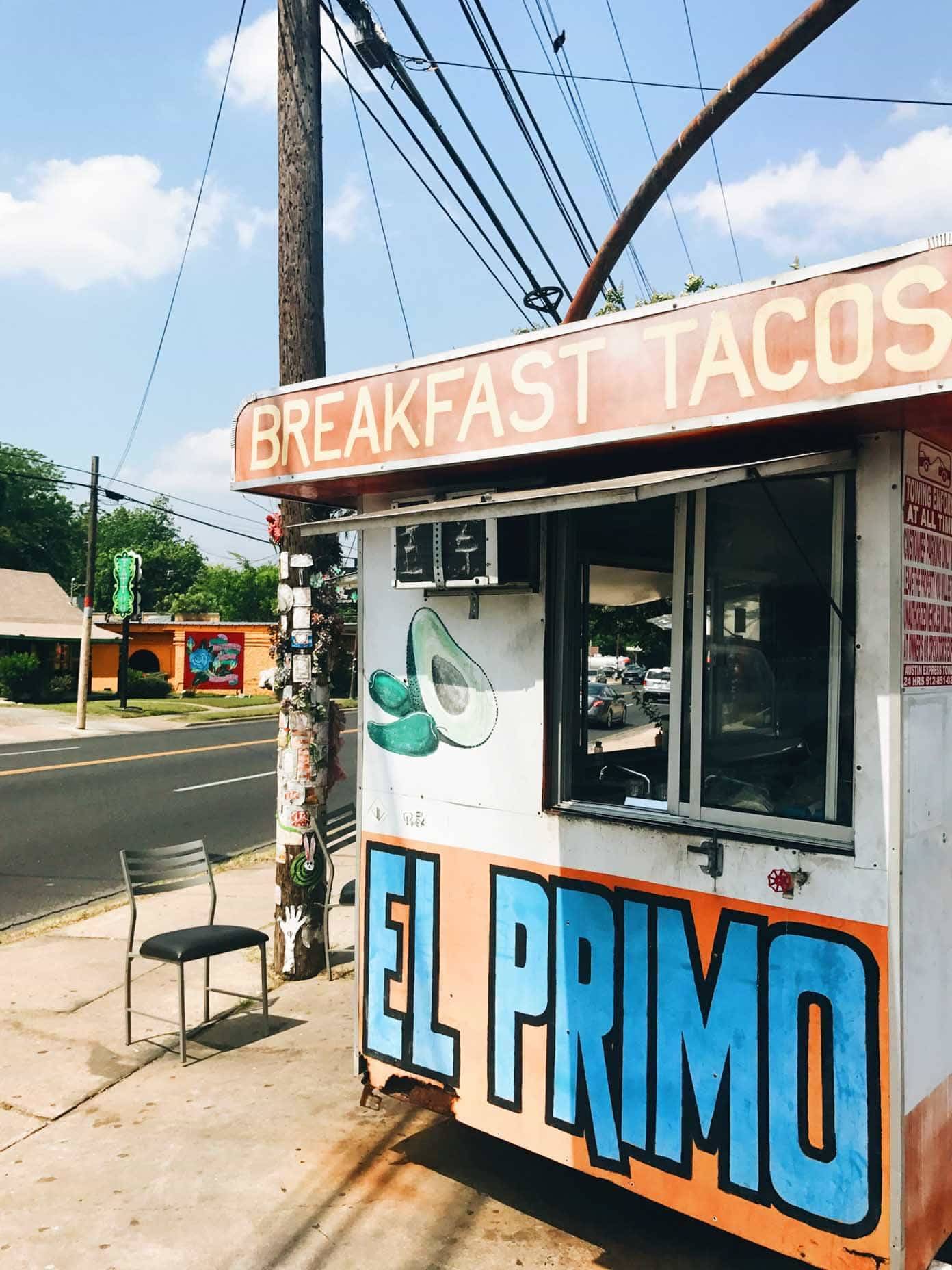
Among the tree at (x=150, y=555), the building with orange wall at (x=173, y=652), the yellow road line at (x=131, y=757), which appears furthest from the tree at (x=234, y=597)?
the yellow road line at (x=131, y=757)

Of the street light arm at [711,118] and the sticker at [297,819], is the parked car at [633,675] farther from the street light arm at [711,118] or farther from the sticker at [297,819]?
the street light arm at [711,118]

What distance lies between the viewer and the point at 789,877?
3.06 m

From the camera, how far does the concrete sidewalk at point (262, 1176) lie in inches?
135

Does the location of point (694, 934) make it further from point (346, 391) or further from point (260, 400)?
point (260, 400)

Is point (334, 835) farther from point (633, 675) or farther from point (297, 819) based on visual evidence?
point (633, 675)

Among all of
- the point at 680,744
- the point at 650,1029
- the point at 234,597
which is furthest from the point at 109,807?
the point at 234,597

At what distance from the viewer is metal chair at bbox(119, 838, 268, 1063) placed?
5.03 meters

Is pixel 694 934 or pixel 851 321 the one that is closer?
pixel 851 321

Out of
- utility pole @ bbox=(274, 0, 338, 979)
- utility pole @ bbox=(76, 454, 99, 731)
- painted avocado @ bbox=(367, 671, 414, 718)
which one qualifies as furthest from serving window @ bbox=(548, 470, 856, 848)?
utility pole @ bbox=(76, 454, 99, 731)

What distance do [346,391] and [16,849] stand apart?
8.20m

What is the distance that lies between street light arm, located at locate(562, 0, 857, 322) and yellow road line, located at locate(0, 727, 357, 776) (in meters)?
11.8

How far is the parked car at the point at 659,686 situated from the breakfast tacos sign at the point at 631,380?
890 mm

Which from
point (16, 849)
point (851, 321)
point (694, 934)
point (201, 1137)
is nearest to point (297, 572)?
point (201, 1137)

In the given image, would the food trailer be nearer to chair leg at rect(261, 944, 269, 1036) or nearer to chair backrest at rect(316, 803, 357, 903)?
chair leg at rect(261, 944, 269, 1036)
